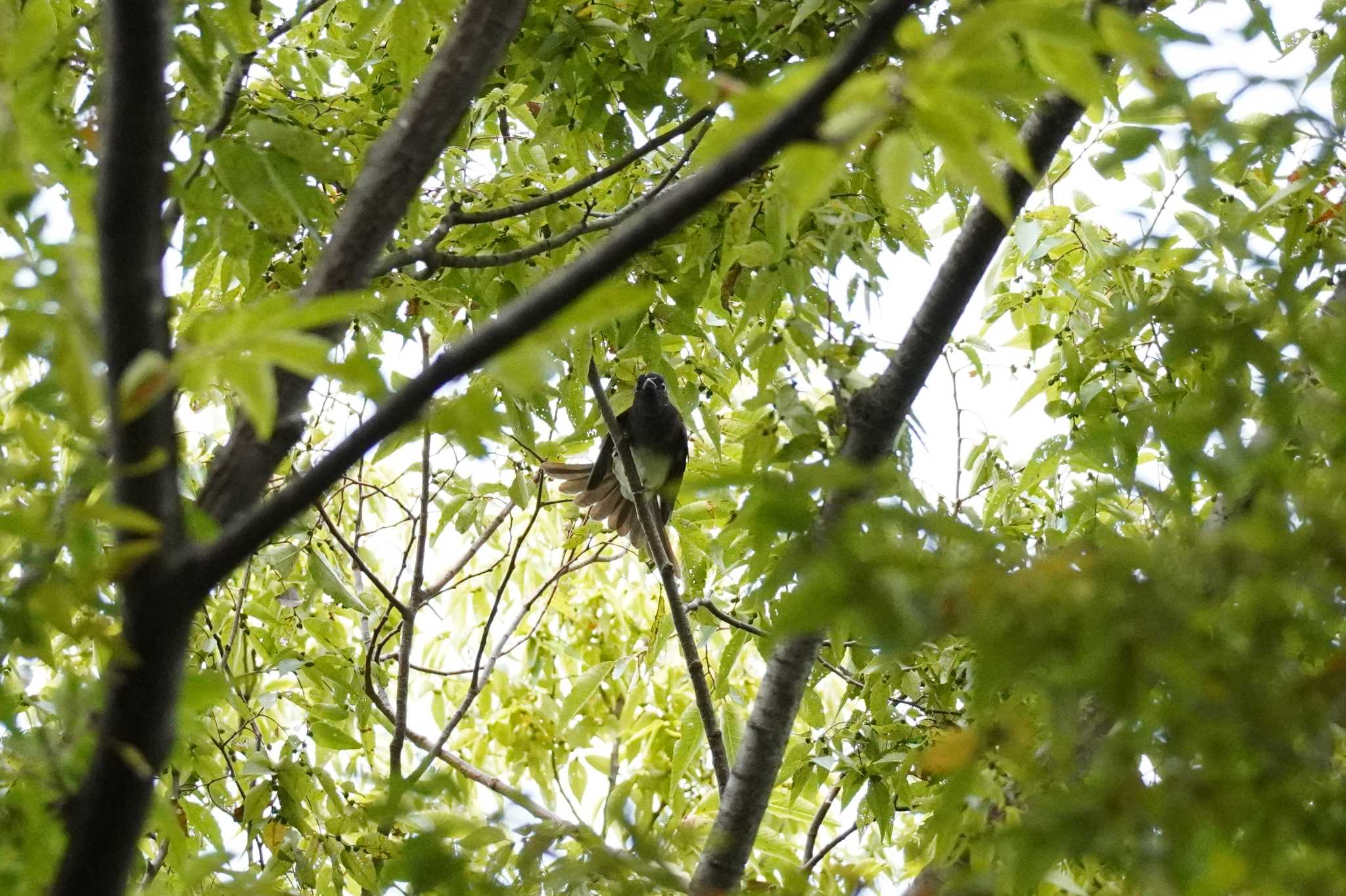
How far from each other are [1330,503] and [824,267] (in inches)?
37.3

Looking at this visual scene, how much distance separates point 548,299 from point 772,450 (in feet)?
2.41

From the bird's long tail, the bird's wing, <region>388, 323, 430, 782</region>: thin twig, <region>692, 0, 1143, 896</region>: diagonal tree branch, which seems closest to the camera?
<region>692, 0, 1143, 896</region>: diagonal tree branch

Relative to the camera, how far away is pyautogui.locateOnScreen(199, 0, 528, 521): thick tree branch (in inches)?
50.4

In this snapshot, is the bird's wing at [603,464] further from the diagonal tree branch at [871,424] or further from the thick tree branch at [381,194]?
the thick tree branch at [381,194]

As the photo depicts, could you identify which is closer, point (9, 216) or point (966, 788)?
point (9, 216)

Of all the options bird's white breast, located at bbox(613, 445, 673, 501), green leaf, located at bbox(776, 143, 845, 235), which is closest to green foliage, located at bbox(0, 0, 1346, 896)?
green leaf, located at bbox(776, 143, 845, 235)

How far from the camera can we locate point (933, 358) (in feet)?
5.52

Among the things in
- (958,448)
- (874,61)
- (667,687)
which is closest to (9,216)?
(874,61)

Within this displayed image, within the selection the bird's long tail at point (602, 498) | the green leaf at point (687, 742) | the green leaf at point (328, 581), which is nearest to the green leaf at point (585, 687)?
the green leaf at point (687, 742)

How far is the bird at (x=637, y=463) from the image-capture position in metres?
4.24

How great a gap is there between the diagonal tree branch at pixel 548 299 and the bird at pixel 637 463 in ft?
Answer: 9.77

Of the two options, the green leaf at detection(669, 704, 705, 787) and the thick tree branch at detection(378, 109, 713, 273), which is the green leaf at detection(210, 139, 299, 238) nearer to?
the thick tree branch at detection(378, 109, 713, 273)

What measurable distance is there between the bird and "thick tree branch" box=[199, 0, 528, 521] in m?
2.58

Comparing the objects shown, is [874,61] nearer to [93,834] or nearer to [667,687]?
[93,834]
